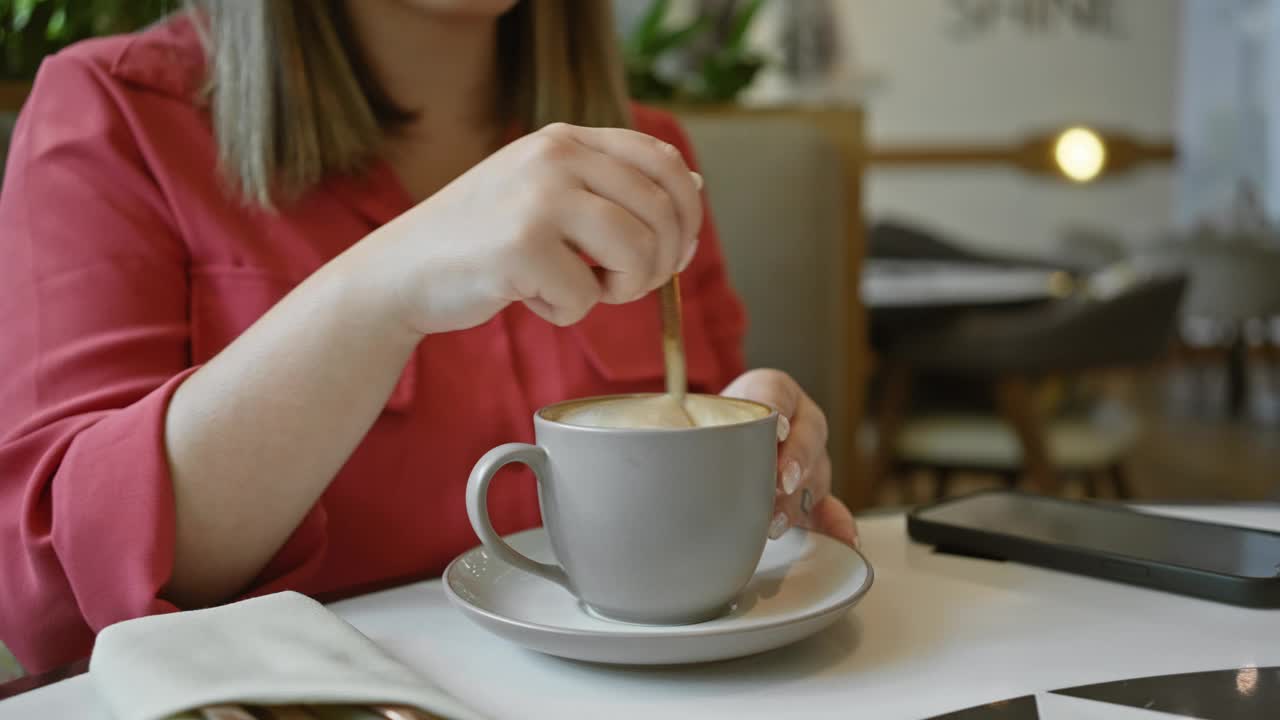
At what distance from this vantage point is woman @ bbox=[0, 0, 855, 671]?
582 mm

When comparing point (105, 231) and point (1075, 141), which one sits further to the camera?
point (1075, 141)

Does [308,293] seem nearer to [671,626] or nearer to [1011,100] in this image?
[671,626]

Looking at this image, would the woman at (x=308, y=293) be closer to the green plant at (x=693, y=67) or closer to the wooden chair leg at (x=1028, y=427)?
the green plant at (x=693, y=67)

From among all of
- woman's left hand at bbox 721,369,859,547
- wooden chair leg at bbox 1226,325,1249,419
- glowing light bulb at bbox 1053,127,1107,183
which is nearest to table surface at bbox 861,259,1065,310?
glowing light bulb at bbox 1053,127,1107,183

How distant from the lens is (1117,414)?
2611mm

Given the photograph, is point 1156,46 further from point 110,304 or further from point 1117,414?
point 110,304

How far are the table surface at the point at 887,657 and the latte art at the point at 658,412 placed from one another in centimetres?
11

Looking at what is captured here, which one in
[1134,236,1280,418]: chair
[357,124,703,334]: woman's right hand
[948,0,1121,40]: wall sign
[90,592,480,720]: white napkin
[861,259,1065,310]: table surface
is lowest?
[1134,236,1280,418]: chair

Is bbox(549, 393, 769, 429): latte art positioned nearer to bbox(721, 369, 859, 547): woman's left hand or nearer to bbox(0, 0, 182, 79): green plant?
bbox(721, 369, 859, 547): woman's left hand

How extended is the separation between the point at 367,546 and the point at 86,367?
0.23 metres

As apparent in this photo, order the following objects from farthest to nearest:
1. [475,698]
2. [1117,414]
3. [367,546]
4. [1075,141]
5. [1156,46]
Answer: [1156,46], [1075,141], [1117,414], [367,546], [475,698]

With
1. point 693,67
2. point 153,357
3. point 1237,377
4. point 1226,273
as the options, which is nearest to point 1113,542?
point 153,357

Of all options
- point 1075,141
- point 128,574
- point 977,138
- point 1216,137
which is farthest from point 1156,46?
point 128,574

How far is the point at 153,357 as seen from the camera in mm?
769
